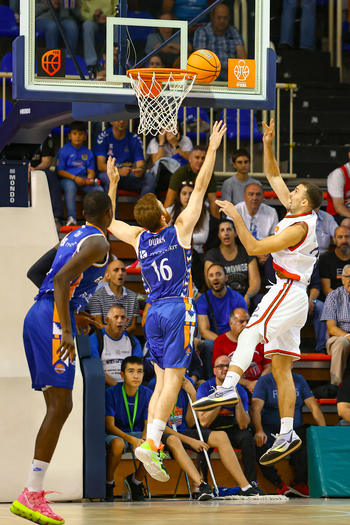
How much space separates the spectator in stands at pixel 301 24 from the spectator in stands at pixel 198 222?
5.30 meters

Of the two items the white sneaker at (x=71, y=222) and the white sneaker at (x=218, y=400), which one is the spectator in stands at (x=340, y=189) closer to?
the white sneaker at (x=71, y=222)

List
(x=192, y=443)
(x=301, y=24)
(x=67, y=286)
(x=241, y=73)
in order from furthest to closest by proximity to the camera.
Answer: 1. (x=301, y=24)
2. (x=192, y=443)
3. (x=241, y=73)
4. (x=67, y=286)

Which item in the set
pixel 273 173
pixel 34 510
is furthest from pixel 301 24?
pixel 34 510

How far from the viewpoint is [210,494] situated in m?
8.19

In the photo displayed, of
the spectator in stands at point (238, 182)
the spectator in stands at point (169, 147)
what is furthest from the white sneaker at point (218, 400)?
the spectator in stands at point (169, 147)

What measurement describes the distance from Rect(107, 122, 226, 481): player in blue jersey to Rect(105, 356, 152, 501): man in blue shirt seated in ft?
7.28

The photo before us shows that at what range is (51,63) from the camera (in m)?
6.78

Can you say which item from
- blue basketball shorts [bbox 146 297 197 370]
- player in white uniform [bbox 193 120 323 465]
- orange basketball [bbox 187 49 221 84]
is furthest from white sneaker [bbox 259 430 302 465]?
orange basketball [bbox 187 49 221 84]

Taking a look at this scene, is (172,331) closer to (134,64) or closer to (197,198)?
(197,198)

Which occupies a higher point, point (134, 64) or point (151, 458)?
point (134, 64)

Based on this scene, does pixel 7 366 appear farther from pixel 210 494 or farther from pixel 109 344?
pixel 210 494

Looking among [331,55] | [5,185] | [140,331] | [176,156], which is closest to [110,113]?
[5,185]

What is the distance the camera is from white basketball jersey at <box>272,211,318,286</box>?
6.21 m

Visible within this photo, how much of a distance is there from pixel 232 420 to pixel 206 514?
274 cm
